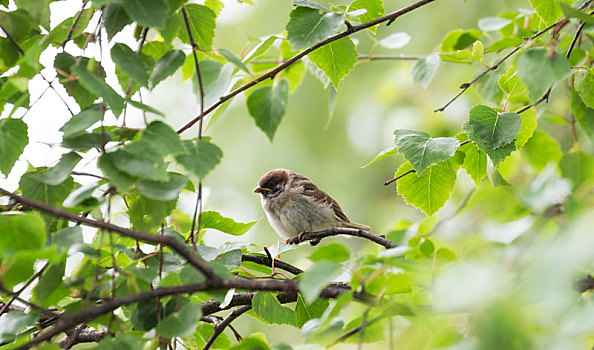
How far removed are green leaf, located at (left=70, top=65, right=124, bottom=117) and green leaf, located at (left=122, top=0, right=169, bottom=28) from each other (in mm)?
129

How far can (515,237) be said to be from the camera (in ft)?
2.78

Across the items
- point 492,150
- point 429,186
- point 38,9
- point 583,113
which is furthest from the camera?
point 583,113

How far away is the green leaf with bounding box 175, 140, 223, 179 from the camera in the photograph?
1026mm

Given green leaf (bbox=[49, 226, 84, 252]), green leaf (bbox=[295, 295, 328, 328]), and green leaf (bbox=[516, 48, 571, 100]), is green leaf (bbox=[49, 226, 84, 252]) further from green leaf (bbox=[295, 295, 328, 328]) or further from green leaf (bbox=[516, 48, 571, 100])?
green leaf (bbox=[516, 48, 571, 100])

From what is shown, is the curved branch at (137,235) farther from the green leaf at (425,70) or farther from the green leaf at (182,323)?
the green leaf at (425,70)

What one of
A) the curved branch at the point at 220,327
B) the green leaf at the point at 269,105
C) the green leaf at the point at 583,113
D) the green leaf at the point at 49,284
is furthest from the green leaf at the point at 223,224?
the green leaf at the point at 583,113

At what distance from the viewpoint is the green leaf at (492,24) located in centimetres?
194

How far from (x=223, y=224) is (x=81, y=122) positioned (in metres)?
0.55

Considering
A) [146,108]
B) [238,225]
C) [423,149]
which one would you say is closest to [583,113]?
[423,149]

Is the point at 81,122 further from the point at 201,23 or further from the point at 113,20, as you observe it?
the point at 201,23

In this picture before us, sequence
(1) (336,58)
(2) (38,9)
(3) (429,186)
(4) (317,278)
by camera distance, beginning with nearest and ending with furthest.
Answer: (4) (317,278) → (2) (38,9) → (1) (336,58) → (3) (429,186)

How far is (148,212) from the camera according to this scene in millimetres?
1103

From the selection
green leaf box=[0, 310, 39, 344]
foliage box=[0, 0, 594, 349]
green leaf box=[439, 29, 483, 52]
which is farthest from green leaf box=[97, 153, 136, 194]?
green leaf box=[439, 29, 483, 52]

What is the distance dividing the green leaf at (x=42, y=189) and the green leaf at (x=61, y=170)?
0.05 m
